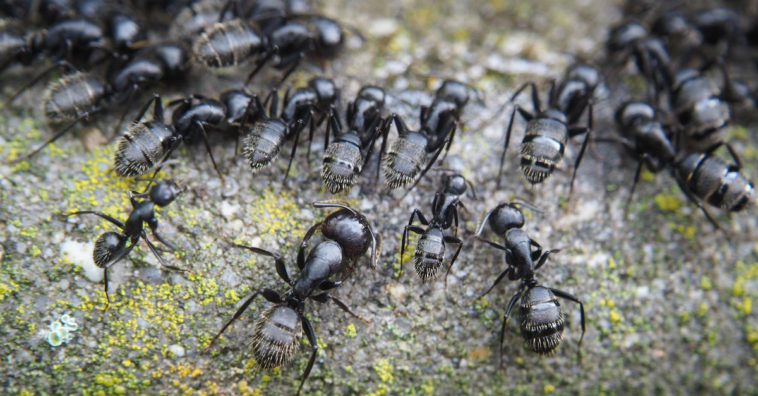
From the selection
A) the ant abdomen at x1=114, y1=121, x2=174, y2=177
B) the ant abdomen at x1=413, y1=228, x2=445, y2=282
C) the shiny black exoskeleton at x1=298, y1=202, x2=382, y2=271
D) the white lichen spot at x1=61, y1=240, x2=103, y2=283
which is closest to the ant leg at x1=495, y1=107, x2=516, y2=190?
the ant abdomen at x1=413, y1=228, x2=445, y2=282

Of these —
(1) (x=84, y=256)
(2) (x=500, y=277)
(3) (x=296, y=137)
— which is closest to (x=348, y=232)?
(3) (x=296, y=137)

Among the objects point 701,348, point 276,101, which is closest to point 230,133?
point 276,101

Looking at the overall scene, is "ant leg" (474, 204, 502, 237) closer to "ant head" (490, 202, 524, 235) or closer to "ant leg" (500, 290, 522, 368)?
"ant head" (490, 202, 524, 235)

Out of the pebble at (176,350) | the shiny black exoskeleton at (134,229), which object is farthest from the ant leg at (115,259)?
the pebble at (176,350)

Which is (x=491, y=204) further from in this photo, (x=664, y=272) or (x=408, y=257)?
(x=664, y=272)

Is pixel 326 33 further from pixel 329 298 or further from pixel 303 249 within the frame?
pixel 329 298

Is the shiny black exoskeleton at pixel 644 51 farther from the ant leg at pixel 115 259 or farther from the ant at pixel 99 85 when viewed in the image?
the ant leg at pixel 115 259
